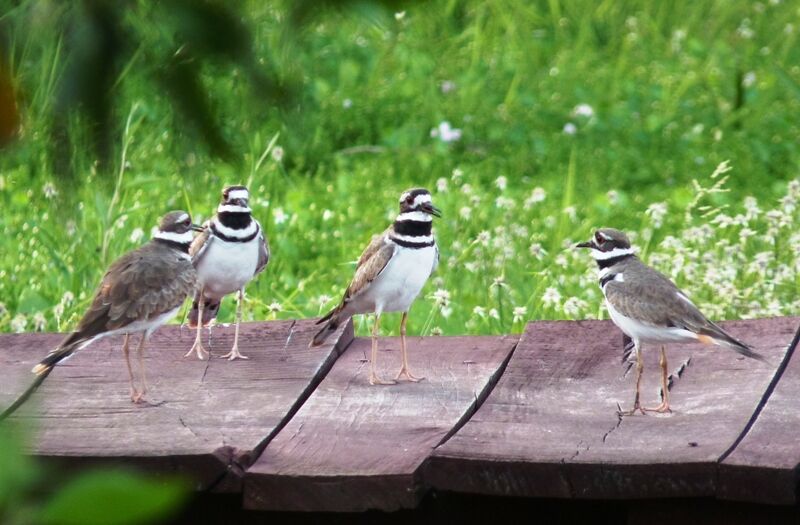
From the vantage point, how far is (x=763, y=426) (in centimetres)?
430

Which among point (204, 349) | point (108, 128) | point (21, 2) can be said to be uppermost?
point (21, 2)

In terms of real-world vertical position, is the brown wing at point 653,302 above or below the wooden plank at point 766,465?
above

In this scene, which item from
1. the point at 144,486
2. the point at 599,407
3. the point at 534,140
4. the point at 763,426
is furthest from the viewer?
the point at 534,140

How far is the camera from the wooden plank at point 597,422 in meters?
4.04

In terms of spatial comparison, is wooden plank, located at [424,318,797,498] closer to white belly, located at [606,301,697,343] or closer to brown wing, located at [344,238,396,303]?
white belly, located at [606,301,697,343]

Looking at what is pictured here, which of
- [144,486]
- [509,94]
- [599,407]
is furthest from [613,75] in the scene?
[144,486]

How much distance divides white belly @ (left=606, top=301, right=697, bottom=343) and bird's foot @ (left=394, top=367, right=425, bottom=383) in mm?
671

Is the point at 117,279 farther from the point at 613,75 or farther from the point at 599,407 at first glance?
the point at 613,75

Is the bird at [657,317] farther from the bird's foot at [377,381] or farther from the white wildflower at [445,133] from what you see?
the white wildflower at [445,133]

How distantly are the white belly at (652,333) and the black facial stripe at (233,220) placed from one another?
157 cm

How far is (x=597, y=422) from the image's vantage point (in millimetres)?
4445

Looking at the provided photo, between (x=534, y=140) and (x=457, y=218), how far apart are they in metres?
2.12

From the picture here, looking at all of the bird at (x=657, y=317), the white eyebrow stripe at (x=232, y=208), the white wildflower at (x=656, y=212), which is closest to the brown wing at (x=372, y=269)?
the white eyebrow stripe at (x=232, y=208)

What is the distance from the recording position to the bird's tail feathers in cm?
473
